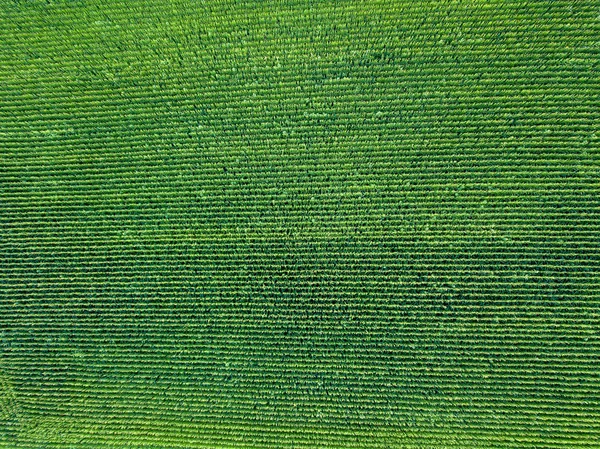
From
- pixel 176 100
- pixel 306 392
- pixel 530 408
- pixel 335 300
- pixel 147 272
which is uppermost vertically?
pixel 176 100

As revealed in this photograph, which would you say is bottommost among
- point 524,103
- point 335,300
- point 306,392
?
point 306,392

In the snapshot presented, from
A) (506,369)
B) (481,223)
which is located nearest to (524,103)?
(481,223)

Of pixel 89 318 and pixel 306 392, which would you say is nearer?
pixel 306 392

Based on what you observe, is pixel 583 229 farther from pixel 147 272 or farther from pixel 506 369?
pixel 147 272

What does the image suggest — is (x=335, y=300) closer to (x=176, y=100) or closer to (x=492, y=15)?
(x=176, y=100)

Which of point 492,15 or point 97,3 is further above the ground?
point 97,3

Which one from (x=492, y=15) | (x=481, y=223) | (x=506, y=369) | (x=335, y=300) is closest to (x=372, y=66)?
(x=492, y=15)
